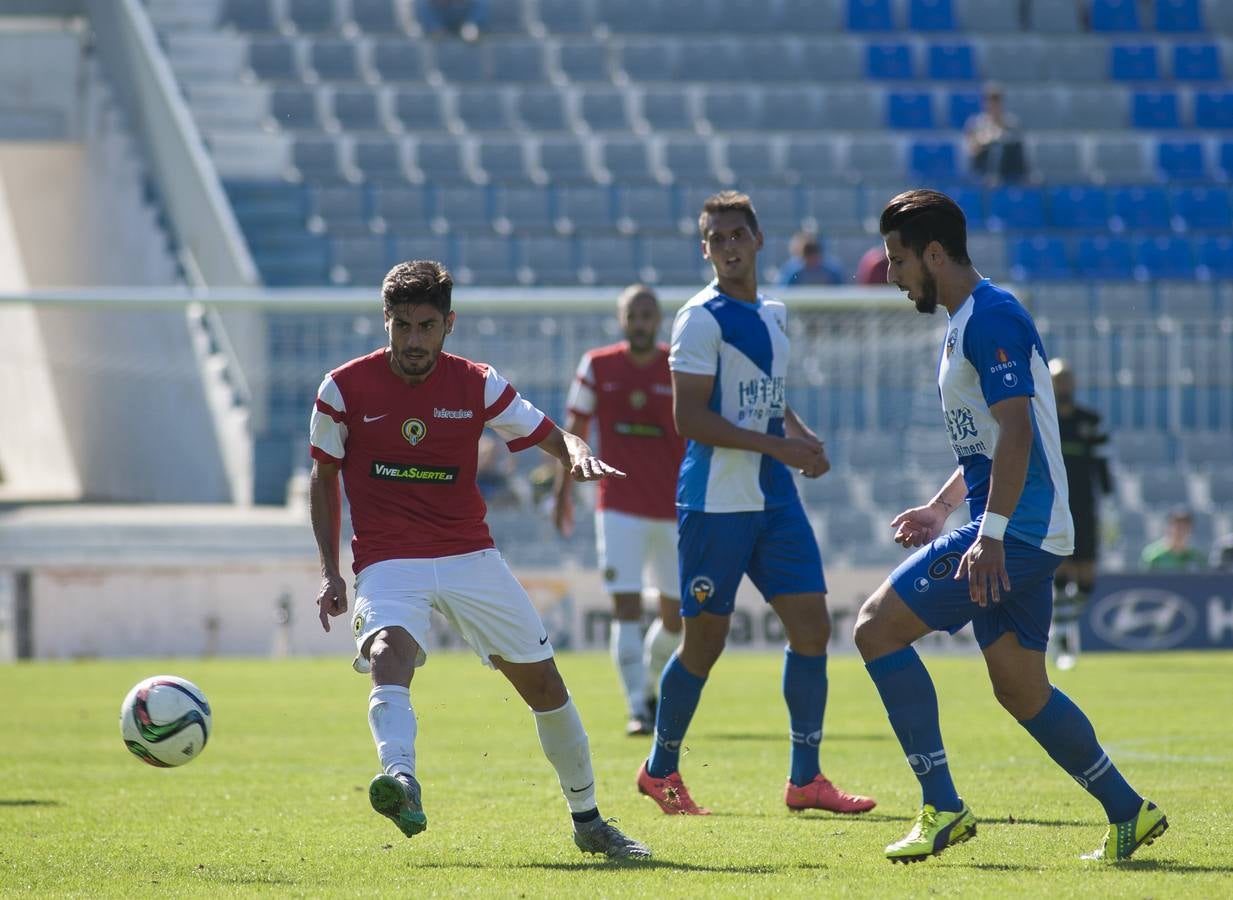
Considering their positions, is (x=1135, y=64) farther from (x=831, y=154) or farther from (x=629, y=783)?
(x=629, y=783)

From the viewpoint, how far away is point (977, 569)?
216 inches

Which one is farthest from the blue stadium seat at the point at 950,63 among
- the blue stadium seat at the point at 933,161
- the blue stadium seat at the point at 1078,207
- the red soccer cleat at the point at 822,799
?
the red soccer cleat at the point at 822,799

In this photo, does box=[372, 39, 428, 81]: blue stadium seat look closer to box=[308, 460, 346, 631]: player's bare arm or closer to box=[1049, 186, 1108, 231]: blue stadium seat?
box=[1049, 186, 1108, 231]: blue stadium seat

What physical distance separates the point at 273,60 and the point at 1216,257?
508 inches

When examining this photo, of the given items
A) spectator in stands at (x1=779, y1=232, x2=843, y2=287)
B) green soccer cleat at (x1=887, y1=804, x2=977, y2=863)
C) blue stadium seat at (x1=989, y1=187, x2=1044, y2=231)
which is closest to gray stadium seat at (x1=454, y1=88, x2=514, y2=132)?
blue stadium seat at (x1=989, y1=187, x2=1044, y2=231)

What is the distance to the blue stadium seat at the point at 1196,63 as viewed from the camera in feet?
88.6

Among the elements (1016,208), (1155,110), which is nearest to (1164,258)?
(1016,208)

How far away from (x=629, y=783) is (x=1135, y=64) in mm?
21497

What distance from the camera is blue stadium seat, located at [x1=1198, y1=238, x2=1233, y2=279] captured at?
23750mm

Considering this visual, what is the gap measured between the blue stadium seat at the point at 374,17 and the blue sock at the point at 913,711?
22205 mm

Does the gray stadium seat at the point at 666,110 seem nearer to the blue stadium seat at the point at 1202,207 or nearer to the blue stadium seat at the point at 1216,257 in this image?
the blue stadium seat at the point at 1202,207

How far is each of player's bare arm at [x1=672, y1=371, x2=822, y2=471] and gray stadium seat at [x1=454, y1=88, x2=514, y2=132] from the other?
18.6m

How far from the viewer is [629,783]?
26.8 ft

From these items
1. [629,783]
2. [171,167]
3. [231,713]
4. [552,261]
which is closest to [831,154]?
[552,261]
